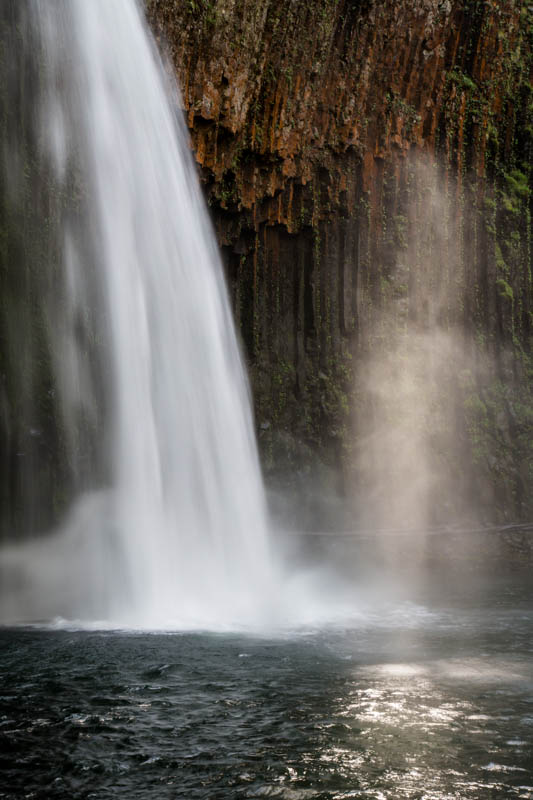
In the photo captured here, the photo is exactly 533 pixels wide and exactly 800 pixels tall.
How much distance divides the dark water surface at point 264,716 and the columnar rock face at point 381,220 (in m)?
10.3

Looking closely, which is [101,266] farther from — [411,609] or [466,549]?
[466,549]

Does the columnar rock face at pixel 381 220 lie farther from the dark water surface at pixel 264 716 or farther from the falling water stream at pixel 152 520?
the dark water surface at pixel 264 716

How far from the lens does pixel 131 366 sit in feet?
41.2

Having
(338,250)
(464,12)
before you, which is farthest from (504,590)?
(464,12)

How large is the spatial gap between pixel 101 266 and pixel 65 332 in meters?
1.28

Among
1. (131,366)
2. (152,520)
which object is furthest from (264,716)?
(131,366)

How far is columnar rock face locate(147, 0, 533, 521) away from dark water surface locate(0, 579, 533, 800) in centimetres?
1034

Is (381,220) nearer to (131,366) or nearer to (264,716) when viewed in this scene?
(131,366)

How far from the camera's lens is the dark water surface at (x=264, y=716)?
4.36 m

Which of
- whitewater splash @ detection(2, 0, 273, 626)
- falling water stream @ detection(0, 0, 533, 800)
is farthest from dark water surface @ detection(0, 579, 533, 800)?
whitewater splash @ detection(2, 0, 273, 626)

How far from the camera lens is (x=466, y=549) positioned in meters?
18.5

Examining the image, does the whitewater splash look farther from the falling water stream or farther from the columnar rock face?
the columnar rock face

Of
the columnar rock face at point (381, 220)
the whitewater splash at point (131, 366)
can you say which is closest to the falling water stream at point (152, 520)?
the whitewater splash at point (131, 366)

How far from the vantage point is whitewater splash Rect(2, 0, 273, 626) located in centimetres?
1187
